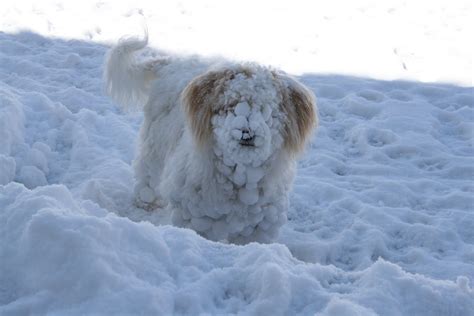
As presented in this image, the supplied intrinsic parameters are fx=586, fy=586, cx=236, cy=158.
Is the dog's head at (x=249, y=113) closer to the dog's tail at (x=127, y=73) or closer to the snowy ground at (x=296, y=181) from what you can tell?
the snowy ground at (x=296, y=181)

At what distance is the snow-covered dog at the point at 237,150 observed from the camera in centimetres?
286

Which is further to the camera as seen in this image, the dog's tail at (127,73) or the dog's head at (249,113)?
the dog's tail at (127,73)

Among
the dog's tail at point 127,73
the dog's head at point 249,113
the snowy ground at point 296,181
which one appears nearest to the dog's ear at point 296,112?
the dog's head at point 249,113

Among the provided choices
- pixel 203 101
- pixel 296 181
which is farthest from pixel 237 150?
pixel 296 181

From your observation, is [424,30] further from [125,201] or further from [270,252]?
[270,252]

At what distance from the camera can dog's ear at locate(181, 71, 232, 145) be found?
9.73 ft

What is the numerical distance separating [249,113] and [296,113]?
34cm

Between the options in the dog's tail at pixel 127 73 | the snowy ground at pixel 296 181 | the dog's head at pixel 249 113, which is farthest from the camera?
the dog's tail at pixel 127 73

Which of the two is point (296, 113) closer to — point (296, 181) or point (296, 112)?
point (296, 112)

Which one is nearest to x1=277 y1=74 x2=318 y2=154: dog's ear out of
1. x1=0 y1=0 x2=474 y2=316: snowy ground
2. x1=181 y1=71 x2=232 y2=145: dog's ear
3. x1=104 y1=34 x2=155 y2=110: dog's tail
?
x1=181 y1=71 x2=232 y2=145: dog's ear

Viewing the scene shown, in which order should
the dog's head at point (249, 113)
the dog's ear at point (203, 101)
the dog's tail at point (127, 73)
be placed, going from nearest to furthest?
1. the dog's head at point (249, 113)
2. the dog's ear at point (203, 101)
3. the dog's tail at point (127, 73)

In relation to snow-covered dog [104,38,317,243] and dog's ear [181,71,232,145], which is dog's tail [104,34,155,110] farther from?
dog's ear [181,71,232,145]

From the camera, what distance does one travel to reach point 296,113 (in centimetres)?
A: 304

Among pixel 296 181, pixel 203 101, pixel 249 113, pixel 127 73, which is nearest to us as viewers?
pixel 249 113
